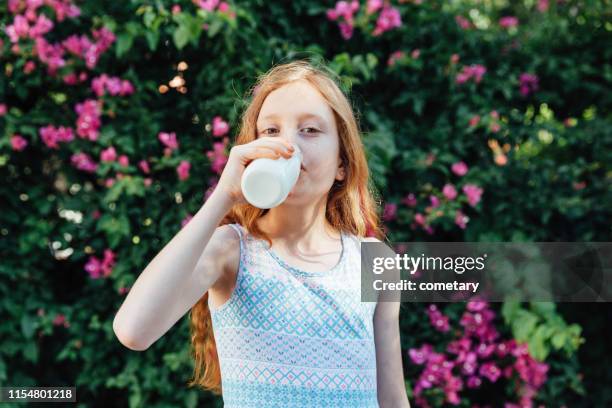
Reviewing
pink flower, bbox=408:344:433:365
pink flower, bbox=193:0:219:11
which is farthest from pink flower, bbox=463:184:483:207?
pink flower, bbox=193:0:219:11

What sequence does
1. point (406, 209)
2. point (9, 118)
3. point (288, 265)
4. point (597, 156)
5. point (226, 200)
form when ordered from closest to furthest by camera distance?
point (226, 200) < point (288, 265) < point (9, 118) < point (406, 209) < point (597, 156)

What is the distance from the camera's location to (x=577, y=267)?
2857mm

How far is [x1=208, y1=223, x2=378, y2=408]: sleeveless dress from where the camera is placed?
142cm

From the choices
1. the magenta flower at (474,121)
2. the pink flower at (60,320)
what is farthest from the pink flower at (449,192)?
the pink flower at (60,320)

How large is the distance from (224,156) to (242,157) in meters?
1.29

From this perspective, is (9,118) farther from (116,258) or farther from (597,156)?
(597,156)

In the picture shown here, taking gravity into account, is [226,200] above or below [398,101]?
below

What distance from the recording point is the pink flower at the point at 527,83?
120 inches

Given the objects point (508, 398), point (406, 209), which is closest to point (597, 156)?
point (406, 209)

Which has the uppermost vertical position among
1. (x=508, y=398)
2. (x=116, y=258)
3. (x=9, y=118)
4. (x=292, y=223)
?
(x=9, y=118)

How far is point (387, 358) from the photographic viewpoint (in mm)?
1610

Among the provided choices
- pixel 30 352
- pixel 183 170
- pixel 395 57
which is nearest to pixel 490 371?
pixel 395 57

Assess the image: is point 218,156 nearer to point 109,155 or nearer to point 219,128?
point 219,128

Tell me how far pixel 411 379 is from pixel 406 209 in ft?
2.07
